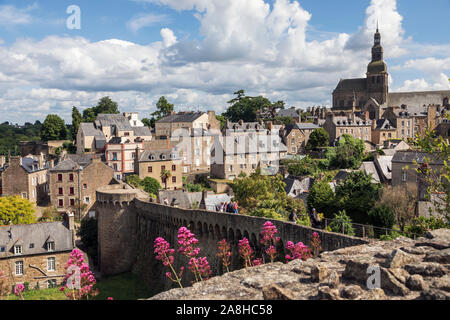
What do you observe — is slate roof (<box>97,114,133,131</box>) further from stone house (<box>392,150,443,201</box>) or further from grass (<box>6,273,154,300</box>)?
stone house (<box>392,150,443,201</box>)

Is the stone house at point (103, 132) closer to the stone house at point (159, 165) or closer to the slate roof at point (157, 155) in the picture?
the slate roof at point (157, 155)

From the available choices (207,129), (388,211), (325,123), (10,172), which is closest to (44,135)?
(207,129)

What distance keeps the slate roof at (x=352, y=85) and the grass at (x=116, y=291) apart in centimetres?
10495

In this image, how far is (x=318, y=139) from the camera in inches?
3167

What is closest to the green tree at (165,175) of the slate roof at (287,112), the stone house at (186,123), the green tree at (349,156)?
the stone house at (186,123)

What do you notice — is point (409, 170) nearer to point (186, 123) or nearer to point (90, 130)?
point (186, 123)

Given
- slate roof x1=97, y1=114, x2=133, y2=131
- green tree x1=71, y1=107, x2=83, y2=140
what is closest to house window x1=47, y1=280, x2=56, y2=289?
slate roof x1=97, y1=114, x2=133, y2=131

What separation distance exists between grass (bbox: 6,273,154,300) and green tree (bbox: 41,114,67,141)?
181 feet

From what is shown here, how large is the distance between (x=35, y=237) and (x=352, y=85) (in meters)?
107

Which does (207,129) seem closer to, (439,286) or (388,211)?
(388,211)

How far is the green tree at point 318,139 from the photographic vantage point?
264 ft

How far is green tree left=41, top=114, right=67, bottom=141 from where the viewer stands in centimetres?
8294
